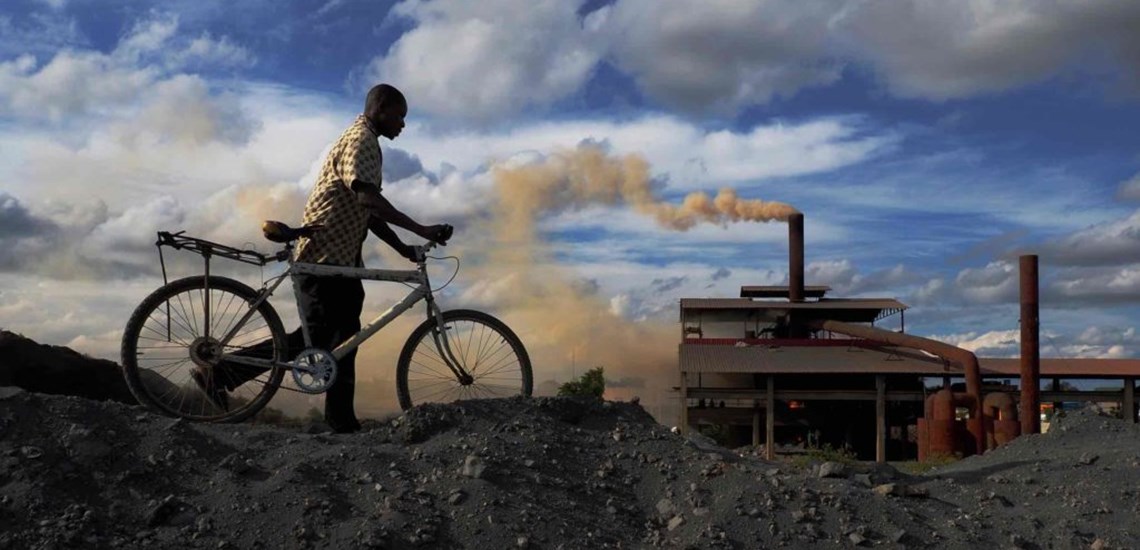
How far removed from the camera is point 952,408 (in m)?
20.0

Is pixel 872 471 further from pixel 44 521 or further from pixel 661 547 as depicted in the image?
pixel 44 521

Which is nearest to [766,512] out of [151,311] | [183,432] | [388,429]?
[388,429]

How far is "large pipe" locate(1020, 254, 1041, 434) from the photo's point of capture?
62.1 ft

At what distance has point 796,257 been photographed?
2862 centimetres

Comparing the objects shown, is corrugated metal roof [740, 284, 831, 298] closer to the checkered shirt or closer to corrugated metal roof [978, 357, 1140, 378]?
corrugated metal roof [978, 357, 1140, 378]

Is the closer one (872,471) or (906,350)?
(872,471)

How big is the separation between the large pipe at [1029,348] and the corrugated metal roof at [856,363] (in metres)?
3.15

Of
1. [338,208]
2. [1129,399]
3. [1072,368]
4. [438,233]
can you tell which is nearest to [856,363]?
[1072,368]

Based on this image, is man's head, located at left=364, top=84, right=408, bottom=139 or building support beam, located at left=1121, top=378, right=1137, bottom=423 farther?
building support beam, located at left=1121, top=378, right=1137, bottom=423

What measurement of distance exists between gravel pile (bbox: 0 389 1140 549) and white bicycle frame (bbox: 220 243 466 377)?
1.72 feet

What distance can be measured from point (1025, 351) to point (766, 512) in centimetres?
1647

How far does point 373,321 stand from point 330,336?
0.28 m

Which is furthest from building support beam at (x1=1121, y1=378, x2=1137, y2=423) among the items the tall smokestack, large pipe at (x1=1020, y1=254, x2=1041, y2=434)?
the tall smokestack

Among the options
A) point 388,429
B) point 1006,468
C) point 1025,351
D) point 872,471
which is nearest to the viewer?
point 388,429
